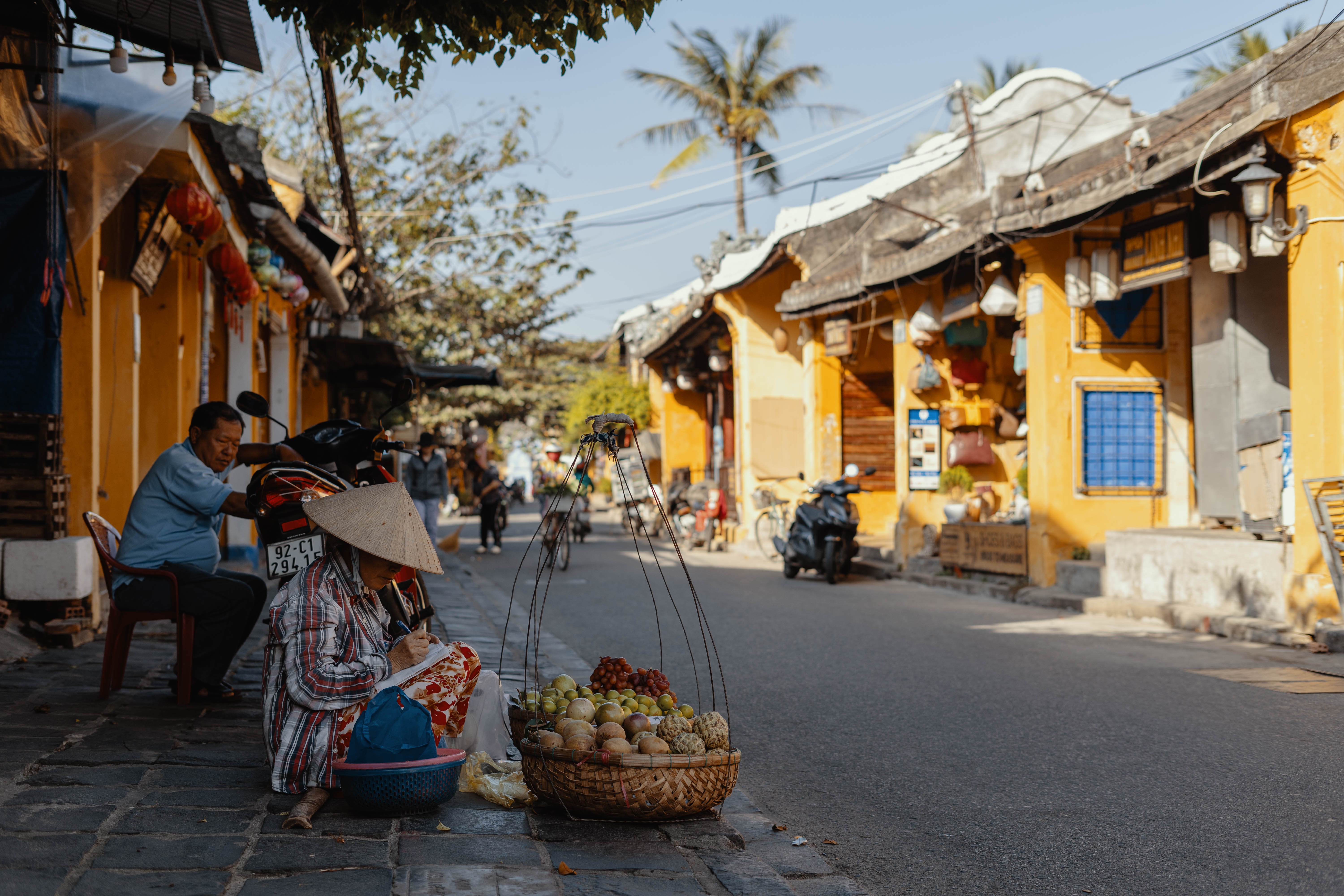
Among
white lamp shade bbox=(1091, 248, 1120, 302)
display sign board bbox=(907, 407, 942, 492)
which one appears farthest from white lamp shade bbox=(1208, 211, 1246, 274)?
display sign board bbox=(907, 407, 942, 492)

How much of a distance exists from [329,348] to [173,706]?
1450cm

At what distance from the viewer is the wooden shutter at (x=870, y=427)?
2053 cm

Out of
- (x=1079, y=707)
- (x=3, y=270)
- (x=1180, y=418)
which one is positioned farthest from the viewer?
(x=1180, y=418)

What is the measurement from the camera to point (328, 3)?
18.1 ft

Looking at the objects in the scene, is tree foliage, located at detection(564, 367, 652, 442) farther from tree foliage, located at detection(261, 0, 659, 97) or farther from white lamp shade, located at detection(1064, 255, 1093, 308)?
tree foliage, located at detection(261, 0, 659, 97)

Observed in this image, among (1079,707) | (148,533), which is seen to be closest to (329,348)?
(148,533)

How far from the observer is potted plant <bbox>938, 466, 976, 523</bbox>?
52.9 ft

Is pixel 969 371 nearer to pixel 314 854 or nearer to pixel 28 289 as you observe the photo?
pixel 28 289

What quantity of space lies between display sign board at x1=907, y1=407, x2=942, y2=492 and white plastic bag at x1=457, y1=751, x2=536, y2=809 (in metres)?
13.1

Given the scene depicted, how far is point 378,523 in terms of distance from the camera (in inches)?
163

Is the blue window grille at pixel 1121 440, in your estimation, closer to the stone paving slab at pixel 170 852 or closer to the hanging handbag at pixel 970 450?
the hanging handbag at pixel 970 450

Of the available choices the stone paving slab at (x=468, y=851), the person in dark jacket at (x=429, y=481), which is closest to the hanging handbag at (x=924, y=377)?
the person in dark jacket at (x=429, y=481)

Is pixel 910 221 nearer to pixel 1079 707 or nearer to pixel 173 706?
pixel 1079 707

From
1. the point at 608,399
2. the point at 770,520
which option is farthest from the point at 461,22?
the point at 608,399
